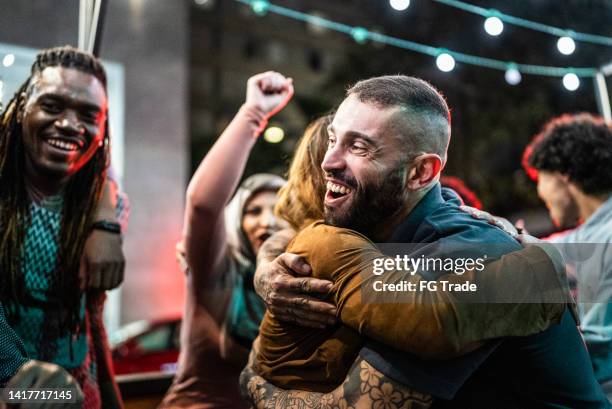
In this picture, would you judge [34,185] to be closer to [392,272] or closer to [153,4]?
[392,272]

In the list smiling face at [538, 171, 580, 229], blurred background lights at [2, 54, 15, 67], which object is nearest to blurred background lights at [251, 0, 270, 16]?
blurred background lights at [2, 54, 15, 67]

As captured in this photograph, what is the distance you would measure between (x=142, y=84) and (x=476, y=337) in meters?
7.62

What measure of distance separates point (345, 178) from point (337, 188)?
0.04m

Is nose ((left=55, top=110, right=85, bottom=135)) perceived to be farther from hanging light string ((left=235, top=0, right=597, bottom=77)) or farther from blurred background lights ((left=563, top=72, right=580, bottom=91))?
blurred background lights ((left=563, top=72, right=580, bottom=91))

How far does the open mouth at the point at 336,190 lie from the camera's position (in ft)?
4.72

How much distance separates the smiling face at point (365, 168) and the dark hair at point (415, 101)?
3cm

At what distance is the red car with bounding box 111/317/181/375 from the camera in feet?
19.5

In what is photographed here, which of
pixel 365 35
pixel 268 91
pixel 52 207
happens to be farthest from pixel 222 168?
pixel 365 35

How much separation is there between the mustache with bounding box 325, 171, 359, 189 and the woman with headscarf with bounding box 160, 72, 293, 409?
661 mm

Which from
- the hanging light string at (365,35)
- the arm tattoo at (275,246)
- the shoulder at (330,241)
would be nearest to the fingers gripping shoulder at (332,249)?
the shoulder at (330,241)

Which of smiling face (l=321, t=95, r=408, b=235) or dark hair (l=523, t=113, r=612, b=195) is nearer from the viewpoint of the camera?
smiling face (l=321, t=95, r=408, b=235)

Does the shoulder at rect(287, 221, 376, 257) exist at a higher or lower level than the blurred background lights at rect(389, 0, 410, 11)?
lower

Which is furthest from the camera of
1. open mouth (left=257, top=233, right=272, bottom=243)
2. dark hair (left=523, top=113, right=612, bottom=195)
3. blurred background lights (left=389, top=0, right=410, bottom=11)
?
blurred background lights (left=389, top=0, right=410, bottom=11)

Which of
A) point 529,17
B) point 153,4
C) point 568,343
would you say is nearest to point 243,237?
point 568,343
